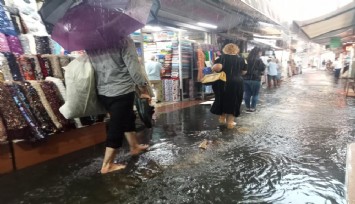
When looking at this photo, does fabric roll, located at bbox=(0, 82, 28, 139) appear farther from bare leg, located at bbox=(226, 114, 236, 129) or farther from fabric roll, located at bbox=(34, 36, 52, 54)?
bare leg, located at bbox=(226, 114, 236, 129)

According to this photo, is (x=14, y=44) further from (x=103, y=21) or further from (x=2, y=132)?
(x=103, y=21)

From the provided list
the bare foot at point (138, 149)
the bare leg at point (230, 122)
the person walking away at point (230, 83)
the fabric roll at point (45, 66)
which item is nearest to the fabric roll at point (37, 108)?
the fabric roll at point (45, 66)

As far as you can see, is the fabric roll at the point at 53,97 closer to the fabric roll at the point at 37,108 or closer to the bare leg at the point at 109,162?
the fabric roll at the point at 37,108

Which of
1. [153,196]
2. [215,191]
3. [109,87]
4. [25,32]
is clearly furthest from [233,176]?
[25,32]

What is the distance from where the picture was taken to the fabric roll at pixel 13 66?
11.1 ft

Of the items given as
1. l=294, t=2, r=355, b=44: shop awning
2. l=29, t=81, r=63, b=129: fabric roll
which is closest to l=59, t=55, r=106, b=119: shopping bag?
l=29, t=81, r=63, b=129: fabric roll

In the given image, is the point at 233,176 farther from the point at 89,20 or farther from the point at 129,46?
the point at 89,20

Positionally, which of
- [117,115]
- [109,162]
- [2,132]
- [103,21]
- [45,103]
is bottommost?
[109,162]

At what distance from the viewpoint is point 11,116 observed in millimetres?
3168

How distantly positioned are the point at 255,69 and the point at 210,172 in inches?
167

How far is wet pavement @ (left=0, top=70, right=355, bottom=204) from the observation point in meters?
2.60

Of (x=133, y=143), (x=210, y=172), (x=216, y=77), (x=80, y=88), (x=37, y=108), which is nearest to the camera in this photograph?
(x=80, y=88)

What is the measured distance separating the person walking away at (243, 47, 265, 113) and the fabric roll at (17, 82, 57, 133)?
16.2 feet

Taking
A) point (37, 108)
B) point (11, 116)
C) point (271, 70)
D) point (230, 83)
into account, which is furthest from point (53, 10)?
point (271, 70)
